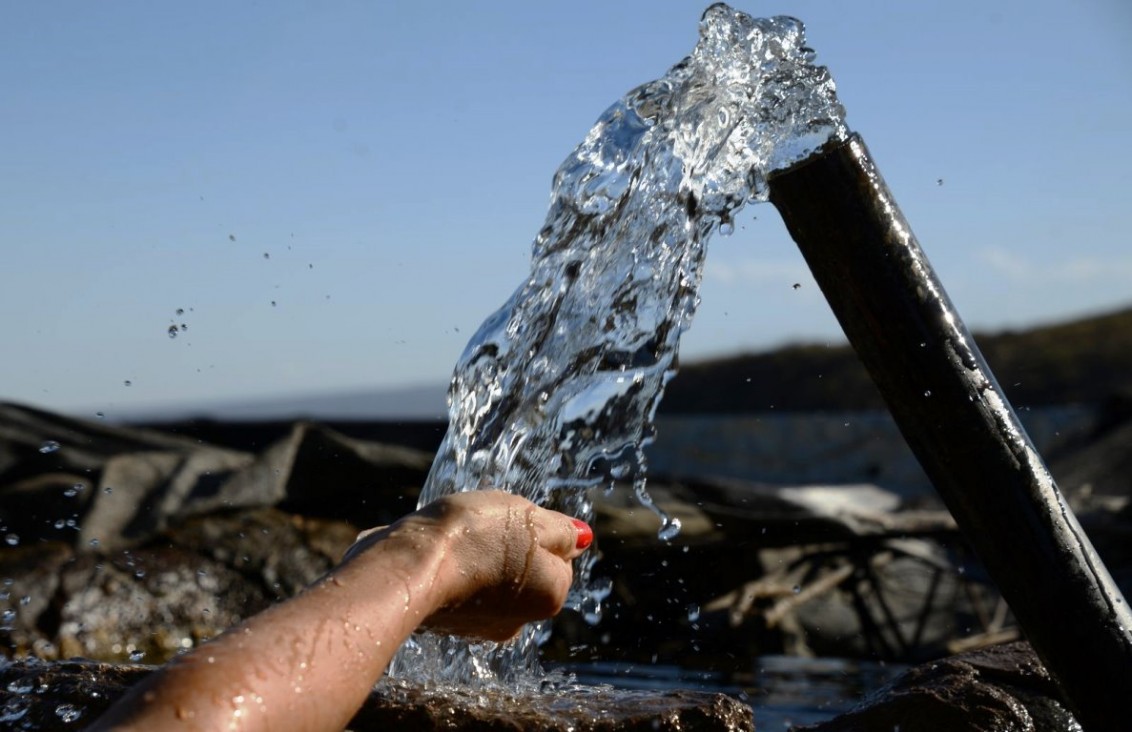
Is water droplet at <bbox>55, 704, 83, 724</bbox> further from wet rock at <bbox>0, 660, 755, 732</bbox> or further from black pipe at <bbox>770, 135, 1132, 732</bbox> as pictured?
black pipe at <bbox>770, 135, 1132, 732</bbox>

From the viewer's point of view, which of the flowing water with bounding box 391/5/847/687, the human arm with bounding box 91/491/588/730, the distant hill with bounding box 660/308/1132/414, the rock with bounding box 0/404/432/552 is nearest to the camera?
the human arm with bounding box 91/491/588/730

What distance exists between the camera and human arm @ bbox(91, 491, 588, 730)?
1257 millimetres

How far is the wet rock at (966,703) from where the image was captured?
2.55 metres

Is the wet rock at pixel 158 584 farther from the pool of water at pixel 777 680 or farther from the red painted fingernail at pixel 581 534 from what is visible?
the red painted fingernail at pixel 581 534

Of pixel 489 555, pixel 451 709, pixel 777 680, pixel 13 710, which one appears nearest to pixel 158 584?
pixel 777 680

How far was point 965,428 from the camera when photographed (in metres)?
2.16

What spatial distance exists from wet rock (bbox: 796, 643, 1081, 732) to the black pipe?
1.25ft

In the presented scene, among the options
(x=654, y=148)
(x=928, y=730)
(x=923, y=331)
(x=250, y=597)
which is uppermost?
(x=654, y=148)

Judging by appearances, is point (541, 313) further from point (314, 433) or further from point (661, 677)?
point (314, 433)

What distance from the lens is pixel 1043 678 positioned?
2.81 metres

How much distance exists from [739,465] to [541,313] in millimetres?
11047

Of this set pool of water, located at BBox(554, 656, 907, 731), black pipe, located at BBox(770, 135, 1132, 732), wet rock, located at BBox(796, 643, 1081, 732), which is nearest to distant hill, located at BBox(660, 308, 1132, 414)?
pool of water, located at BBox(554, 656, 907, 731)

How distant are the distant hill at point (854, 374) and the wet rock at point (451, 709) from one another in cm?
1564

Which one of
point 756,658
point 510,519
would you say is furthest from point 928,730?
point 756,658
